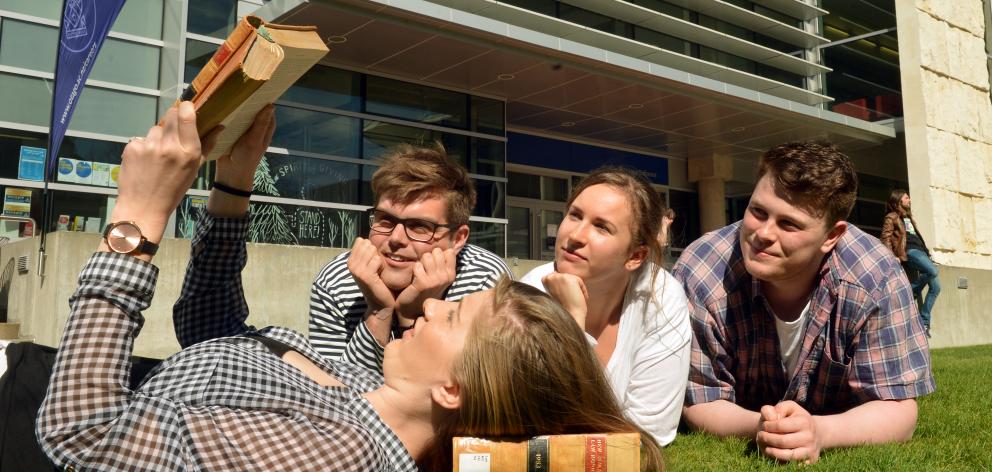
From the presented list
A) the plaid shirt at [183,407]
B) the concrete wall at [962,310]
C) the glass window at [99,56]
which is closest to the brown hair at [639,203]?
the plaid shirt at [183,407]

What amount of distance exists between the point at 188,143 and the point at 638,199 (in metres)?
2.37

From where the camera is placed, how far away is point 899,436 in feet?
11.4

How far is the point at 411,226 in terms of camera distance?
3.43 meters

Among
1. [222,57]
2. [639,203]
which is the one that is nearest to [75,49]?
[639,203]

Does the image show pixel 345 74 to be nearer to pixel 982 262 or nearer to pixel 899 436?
pixel 899 436

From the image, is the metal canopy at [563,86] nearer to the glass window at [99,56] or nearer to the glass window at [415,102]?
the glass window at [415,102]

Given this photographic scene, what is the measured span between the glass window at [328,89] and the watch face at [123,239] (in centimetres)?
1123

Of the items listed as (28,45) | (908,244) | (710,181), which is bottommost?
(908,244)

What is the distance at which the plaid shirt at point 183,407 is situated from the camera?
1.77 metres

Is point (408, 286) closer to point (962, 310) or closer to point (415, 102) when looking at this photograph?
point (415, 102)

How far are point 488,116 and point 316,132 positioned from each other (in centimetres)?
361

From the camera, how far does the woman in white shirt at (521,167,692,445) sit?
3.40 m

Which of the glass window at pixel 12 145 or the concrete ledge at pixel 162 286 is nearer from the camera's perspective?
the concrete ledge at pixel 162 286

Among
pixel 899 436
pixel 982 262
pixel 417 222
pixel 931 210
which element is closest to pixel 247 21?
pixel 417 222
